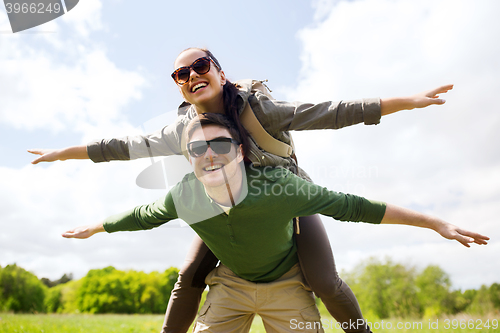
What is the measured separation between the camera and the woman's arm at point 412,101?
115 inches

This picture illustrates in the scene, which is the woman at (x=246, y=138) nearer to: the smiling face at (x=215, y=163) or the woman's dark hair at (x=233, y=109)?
the woman's dark hair at (x=233, y=109)

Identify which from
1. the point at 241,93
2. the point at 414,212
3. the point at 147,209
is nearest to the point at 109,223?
the point at 147,209

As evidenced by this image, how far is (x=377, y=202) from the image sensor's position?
9.32 ft

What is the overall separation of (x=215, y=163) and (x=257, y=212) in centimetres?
54

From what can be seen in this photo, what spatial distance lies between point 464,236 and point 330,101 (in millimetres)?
1556

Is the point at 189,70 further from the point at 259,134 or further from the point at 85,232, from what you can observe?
the point at 85,232

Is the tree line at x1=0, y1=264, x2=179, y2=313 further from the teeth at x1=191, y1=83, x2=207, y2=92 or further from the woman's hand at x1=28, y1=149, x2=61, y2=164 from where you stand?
the teeth at x1=191, y1=83, x2=207, y2=92

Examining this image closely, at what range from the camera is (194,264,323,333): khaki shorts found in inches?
125

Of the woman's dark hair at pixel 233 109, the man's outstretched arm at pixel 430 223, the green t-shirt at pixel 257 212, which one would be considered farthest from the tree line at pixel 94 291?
the man's outstretched arm at pixel 430 223

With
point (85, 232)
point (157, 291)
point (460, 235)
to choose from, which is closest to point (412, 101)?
point (460, 235)

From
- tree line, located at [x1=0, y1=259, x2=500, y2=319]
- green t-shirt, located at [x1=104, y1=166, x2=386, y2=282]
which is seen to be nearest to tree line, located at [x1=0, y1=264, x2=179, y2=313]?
tree line, located at [x1=0, y1=259, x2=500, y2=319]

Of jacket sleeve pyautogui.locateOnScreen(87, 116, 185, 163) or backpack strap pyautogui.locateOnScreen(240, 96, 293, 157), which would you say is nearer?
backpack strap pyautogui.locateOnScreen(240, 96, 293, 157)

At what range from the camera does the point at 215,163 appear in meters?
2.81

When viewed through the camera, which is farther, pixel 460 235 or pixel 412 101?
pixel 412 101
